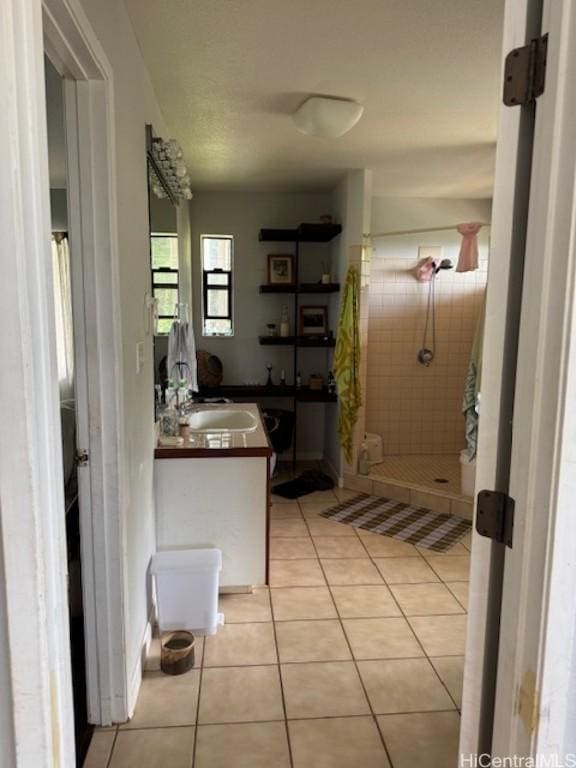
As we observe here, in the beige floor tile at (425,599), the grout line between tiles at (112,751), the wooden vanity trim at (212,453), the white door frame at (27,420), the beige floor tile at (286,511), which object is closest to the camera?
the white door frame at (27,420)

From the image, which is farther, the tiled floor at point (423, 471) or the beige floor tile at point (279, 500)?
the tiled floor at point (423, 471)

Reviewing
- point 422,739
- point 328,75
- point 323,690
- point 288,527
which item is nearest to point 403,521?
point 288,527

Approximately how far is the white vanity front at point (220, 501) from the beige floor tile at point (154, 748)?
828 millimetres

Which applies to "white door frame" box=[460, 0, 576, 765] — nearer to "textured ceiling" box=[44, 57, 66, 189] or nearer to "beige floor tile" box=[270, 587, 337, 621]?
"beige floor tile" box=[270, 587, 337, 621]

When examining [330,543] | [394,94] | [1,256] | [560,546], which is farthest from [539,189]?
[330,543]

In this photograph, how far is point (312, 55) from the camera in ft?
6.87

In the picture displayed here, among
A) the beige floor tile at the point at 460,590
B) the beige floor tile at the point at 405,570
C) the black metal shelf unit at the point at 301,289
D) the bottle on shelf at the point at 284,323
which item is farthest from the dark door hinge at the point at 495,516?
the bottle on shelf at the point at 284,323

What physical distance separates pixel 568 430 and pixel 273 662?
1838mm

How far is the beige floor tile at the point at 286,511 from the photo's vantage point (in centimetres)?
365

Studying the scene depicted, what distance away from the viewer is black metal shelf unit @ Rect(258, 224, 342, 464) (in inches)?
169

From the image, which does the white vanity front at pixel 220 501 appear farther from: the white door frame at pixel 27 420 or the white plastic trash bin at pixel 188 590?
the white door frame at pixel 27 420

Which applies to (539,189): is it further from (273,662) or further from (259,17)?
(273,662)

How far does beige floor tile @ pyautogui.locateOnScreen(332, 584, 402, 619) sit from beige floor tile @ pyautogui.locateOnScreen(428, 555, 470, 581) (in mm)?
408

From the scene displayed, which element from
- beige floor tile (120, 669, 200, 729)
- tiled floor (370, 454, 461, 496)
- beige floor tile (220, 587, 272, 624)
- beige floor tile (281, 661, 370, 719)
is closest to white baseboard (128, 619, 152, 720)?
beige floor tile (120, 669, 200, 729)
